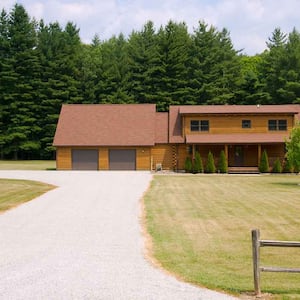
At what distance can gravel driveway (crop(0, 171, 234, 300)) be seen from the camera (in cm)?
699

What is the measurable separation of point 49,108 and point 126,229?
158 ft

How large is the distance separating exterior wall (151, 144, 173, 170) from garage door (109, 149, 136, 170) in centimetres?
191

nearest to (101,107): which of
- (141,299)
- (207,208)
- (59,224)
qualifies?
(207,208)

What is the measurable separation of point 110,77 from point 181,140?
2192 centimetres

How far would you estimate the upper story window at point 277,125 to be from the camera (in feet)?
137

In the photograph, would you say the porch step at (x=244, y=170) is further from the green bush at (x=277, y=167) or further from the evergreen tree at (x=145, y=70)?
the evergreen tree at (x=145, y=70)

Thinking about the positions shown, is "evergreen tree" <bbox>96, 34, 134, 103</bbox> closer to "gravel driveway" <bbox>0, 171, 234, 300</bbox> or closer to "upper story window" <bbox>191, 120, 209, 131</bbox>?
"upper story window" <bbox>191, 120, 209, 131</bbox>

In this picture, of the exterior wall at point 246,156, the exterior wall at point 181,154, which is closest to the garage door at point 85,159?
the exterior wall at point 181,154

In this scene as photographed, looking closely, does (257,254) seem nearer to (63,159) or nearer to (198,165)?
(198,165)

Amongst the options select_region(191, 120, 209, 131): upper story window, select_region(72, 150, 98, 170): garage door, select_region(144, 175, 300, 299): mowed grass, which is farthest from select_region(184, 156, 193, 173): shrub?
select_region(144, 175, 300, 299): mowed grass

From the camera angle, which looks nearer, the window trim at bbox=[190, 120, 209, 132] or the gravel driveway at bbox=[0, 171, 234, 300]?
the gravel driveway at bbox=[0, 171, 234, 300]

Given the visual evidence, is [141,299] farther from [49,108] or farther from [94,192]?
[49,108]

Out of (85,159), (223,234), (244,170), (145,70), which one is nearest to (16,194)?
(223,234)

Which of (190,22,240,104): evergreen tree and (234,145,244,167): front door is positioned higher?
(190,22,240,104): evergreen tree
